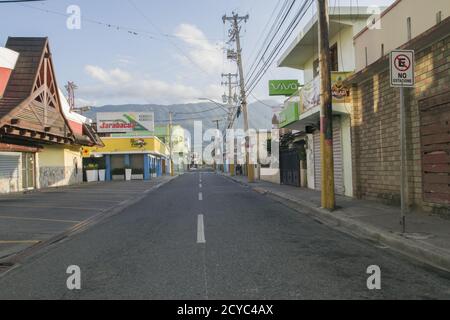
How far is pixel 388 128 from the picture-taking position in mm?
12766

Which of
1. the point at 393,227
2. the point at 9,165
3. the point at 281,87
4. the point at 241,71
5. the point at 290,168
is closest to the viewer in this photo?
the point at 393,227

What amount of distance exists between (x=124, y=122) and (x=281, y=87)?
2946 cm

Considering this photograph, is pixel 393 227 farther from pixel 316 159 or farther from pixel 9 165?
pixel 9 165

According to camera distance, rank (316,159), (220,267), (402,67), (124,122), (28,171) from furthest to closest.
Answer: (124,122), (28,171), (316,159), (402,67), (220,267)

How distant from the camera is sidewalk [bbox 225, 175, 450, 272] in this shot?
6648 mm

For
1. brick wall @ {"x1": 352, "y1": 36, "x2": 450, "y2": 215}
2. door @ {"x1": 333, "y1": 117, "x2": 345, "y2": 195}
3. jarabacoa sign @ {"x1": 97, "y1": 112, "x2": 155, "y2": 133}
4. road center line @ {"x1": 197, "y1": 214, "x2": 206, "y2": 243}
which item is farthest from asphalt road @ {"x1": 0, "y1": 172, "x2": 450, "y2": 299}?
jarabacoa sign @ {"x1": 97, "y1": 112, "x2": 155, "y2": 133}

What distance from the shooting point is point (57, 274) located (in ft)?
19.9

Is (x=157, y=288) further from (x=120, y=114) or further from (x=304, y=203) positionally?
(x=120, y=114)

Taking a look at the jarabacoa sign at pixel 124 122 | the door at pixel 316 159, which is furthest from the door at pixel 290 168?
the jarabacoa sign at pixel 124 122

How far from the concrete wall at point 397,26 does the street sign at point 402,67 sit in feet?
6.86

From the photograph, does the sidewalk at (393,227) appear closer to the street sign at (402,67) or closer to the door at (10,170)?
the street sign at (402,67)

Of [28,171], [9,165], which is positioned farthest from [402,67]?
[28,171]

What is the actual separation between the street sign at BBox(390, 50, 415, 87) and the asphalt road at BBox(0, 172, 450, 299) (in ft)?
10.2

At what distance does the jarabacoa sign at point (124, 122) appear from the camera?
49562mm
